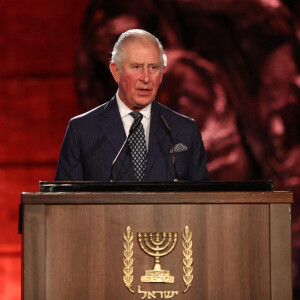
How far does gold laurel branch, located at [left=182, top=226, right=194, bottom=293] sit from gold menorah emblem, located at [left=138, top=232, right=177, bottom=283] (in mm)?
21

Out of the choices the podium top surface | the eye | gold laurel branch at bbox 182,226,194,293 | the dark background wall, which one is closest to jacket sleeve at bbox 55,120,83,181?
the eye

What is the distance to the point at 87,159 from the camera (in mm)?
1812

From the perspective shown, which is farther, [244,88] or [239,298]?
[244,88]

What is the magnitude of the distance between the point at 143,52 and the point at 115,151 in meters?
0.32

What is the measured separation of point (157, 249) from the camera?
1235 mm

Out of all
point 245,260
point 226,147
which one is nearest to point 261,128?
point 226,147

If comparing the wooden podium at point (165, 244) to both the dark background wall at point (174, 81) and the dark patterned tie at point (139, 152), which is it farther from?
the dark background wall at point (174, 81)

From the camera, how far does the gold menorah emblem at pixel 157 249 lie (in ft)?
4.05

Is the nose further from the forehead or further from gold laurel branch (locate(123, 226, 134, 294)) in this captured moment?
gold laurel branch (locate(123, 226, 134, 294))

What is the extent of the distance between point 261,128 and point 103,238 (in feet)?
7.52

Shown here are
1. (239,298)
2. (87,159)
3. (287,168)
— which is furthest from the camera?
(287,168)

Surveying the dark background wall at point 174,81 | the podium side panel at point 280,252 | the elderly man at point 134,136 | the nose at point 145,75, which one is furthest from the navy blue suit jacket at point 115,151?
the dark background wall at point 174,81

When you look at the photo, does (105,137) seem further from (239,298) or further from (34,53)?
(34,53)

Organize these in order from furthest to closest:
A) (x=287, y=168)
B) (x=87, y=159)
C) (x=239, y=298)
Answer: (x=287, y=168) < (x=87, y=159) < (x=239, y=298)
